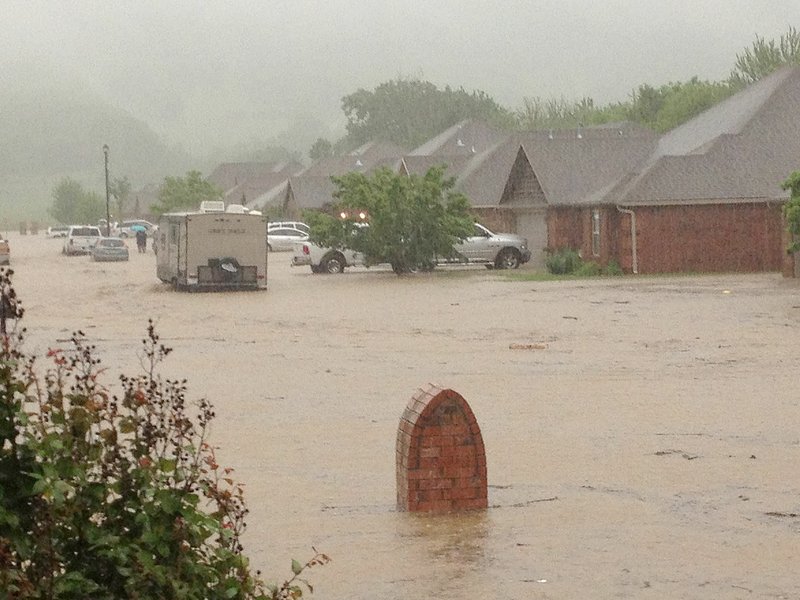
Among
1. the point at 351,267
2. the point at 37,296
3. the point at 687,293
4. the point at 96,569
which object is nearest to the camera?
the point at 96,569

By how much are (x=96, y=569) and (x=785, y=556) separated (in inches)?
220

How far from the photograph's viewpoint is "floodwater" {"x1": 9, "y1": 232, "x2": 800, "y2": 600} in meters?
9.86

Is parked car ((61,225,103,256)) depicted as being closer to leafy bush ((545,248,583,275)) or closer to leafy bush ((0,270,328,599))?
leafy bush ((545,248,583,275))

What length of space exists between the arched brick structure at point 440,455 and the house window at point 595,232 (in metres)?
46.9

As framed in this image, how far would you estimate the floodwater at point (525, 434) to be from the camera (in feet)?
32.3

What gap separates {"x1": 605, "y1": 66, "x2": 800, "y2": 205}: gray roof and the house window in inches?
40.2

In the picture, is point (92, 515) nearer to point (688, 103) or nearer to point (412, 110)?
point (688, 103)

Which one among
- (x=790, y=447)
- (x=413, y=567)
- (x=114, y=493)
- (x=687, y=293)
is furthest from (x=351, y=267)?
(x=114, y=493)

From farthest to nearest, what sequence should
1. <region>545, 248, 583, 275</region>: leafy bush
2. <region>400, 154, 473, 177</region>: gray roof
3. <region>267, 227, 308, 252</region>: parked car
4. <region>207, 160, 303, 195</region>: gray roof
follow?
<region>207, 160, 303, 195</region>: gray roof, <region>267, 227, 308, 252</region>: parked car, <region>400, 154, 473, 177</region>: gray roof, <region>545, 248, 583, 275</region>: leafy bush

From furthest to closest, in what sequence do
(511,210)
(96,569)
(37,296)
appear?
(511,210), (37,296), (96,569)

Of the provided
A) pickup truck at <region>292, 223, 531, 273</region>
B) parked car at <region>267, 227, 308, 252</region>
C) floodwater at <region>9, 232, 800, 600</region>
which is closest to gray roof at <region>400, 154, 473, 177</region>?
parked car at <region>267, 227, 308, 252</region>

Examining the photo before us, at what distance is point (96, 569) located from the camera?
5523mm

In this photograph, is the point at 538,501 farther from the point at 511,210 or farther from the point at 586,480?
the point at 511,210

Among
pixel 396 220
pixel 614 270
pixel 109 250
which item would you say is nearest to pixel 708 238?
pixel 614 270
